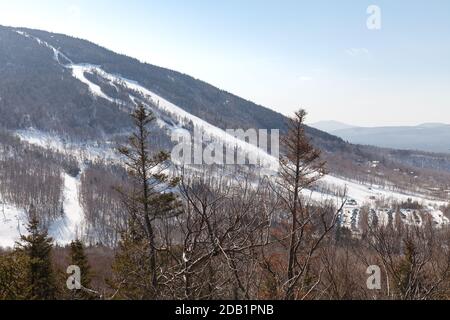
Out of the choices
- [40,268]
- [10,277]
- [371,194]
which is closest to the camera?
[10,277]

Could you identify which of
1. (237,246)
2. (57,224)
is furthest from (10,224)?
(237,246)

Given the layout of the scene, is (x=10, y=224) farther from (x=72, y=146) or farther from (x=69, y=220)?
(x=72, y=146)

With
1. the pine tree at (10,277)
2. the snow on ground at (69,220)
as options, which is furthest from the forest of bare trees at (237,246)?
the snow on ground at (69,220)

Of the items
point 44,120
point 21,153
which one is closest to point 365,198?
point 21,153

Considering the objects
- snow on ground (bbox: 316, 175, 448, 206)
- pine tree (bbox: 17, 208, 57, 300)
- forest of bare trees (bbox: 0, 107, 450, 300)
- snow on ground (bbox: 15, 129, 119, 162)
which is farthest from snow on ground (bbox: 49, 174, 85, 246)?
snow on ground (bbox: 316, 175, 448, 206)

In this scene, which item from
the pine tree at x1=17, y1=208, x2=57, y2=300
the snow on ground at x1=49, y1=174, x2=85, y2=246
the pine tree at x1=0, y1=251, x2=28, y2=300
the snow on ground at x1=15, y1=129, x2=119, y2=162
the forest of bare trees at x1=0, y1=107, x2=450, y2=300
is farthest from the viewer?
the snow on ground at x1=15, y1=129, x2=119, y2=162

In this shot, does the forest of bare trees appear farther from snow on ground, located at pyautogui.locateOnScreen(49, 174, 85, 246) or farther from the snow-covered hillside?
snow on ground, located at pyautogui.locateOnScreen(49, 174, 85, 246)
